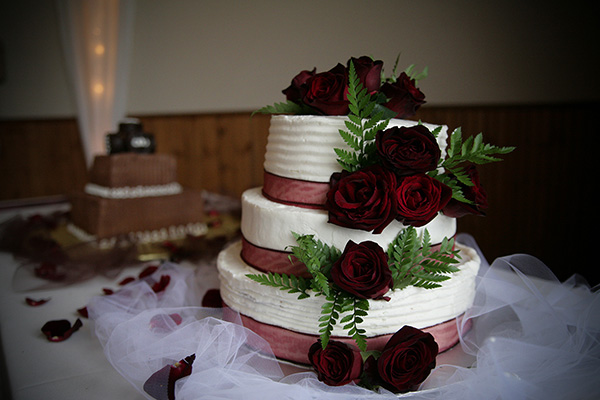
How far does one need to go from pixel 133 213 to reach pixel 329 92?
6.13 ft

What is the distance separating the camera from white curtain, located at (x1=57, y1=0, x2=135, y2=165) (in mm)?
3820

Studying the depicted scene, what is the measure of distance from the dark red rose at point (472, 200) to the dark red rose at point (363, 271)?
254 millimetres

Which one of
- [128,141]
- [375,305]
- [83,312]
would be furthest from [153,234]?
[375,305]

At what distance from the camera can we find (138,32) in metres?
5.61

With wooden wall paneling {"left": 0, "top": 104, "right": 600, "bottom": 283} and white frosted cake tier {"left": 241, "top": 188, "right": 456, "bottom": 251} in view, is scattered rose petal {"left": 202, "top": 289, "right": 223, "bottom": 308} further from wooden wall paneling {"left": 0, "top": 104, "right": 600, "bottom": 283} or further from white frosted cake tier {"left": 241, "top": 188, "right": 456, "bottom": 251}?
wooden wall paneling {"left": 0, "top": 104, "right": 600, "bottom": 283}

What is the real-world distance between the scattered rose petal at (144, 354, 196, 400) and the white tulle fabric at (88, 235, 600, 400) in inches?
1.0

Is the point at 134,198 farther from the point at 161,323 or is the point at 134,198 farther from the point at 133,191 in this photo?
the point at 161,323

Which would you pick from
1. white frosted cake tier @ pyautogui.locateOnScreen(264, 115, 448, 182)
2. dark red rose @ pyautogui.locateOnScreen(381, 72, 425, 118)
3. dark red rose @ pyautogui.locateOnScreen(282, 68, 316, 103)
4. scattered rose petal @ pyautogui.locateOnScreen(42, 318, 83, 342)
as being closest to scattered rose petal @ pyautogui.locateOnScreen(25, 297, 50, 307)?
scattered rose petal @ pyautogui.locateOnScreen(42, 318, 83, 342)

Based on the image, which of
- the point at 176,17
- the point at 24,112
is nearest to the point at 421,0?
the point at 176,17

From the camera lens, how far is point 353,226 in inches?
38.3

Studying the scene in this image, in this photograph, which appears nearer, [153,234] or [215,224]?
[153,234]

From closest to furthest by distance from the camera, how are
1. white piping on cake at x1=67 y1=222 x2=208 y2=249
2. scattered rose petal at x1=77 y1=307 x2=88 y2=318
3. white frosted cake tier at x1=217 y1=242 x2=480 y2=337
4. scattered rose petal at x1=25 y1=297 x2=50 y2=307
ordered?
white frosted cake tier at x1=217 y1=242 x2=480 y2=337, scattered rose petal at x1=77 y1=307 x2=88 y2=318, scattered rose petal at x1=25 y1=297 x2=50 y2=307, white piping on cake at x1=67 y1=222 x2=208 y2=249

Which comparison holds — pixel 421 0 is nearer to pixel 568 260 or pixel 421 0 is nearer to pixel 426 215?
pixel 568 260

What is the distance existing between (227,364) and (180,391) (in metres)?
0.13
